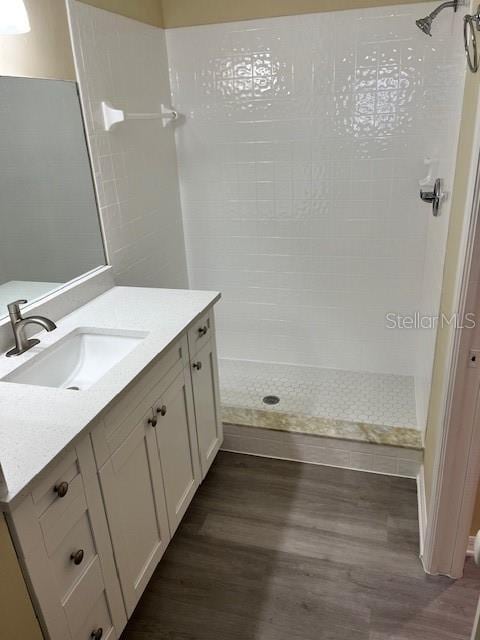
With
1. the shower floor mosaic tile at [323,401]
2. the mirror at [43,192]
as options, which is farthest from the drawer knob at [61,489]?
the shower floor mosaic tile at [323,401]

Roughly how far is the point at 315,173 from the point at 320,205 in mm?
174

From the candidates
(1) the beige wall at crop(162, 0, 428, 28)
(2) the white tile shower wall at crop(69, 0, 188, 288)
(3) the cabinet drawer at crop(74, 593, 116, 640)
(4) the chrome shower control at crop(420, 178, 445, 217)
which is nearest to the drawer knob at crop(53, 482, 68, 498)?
(3) the cabinet drawer at crop(74, 593, 116, 640)

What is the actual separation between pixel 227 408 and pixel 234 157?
4.56 ft

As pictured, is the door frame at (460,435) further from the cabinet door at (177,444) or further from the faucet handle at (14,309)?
the faucet handle at (14,309)

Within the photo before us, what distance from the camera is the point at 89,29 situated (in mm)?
2023

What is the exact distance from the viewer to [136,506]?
62.2 inches

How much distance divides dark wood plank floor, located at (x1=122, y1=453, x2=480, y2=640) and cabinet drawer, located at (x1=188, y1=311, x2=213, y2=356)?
75cm

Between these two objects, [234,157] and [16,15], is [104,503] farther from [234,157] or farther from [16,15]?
[234,157]

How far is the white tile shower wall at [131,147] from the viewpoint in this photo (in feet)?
6.81

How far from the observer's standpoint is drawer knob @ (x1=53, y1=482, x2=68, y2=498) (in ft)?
3.85

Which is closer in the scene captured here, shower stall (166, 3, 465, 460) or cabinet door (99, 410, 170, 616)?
cabinet door (99, 410, 170, 616)

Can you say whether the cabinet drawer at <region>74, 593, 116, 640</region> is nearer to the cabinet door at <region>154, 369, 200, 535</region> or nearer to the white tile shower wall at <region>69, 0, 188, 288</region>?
the cabinet door at <region>154, 369, 200, 535</region>

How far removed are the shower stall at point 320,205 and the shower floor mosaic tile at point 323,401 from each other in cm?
1

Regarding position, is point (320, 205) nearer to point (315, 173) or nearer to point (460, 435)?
point (315, 173)
